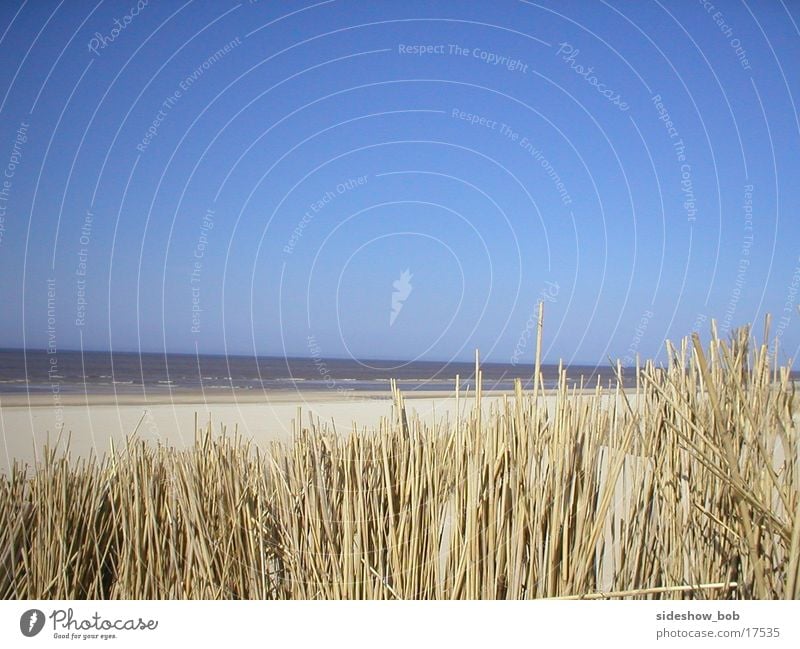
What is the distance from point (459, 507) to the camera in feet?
4.78

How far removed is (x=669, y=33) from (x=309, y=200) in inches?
37.5

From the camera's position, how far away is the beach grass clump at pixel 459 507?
1.43 meters

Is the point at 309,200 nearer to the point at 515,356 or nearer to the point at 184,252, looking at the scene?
the point at 184,252

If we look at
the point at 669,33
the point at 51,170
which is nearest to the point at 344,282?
the point at 51,170

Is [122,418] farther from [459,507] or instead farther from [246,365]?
[459,507]

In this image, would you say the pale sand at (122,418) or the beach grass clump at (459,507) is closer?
the beach grass clump at (459,507)

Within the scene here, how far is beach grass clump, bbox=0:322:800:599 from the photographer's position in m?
1.43
